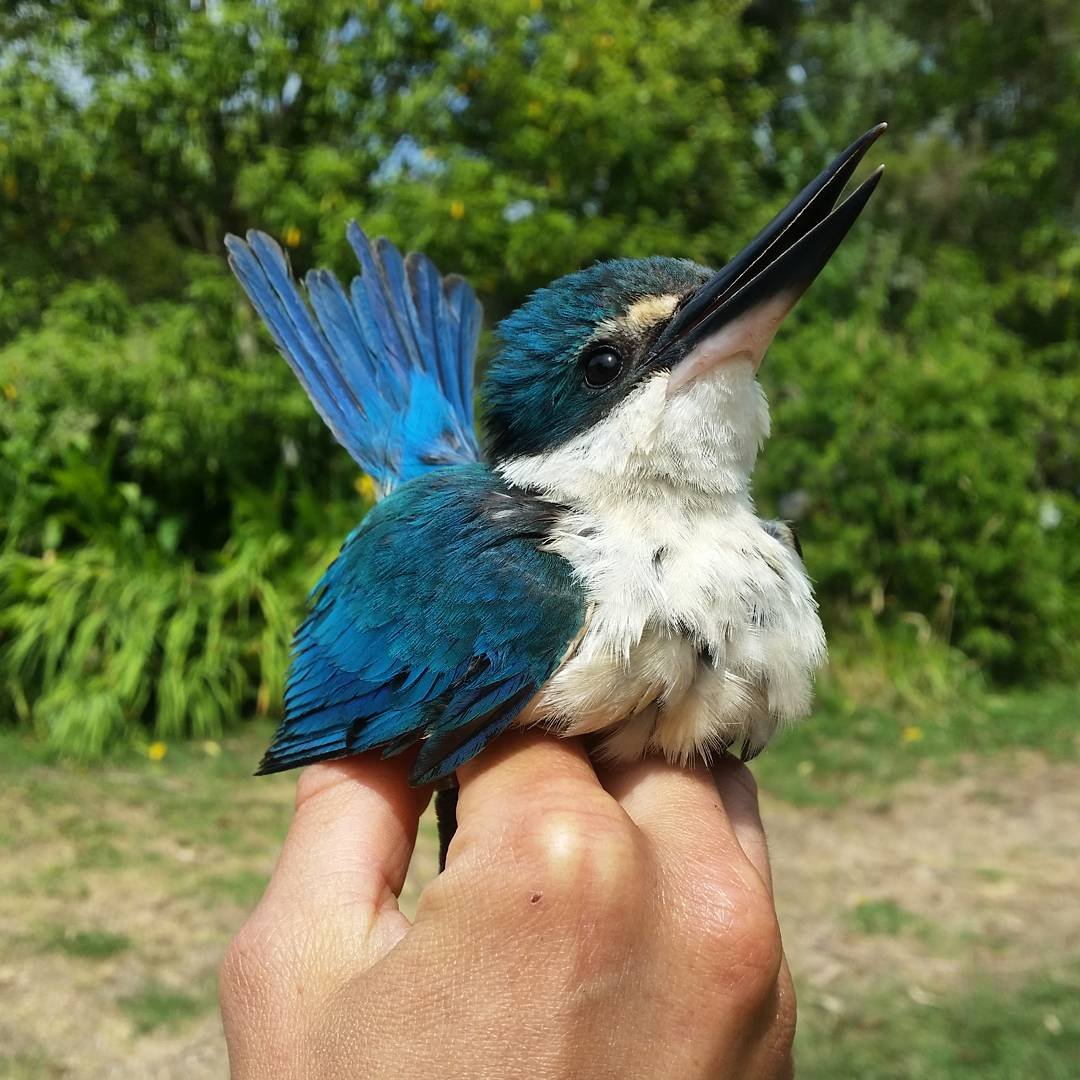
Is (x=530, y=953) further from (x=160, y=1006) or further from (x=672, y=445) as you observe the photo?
(x=160, y=1006)

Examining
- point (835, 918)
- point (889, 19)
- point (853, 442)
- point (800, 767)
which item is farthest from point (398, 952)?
point (889, 19)

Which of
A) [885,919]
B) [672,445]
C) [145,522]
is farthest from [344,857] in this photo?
[145,522]

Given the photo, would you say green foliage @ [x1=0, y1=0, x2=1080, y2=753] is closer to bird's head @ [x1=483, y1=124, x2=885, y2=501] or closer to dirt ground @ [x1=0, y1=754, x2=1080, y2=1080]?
dirt ground @ [x1=0, y1=754, x2=1080, y2=1080]

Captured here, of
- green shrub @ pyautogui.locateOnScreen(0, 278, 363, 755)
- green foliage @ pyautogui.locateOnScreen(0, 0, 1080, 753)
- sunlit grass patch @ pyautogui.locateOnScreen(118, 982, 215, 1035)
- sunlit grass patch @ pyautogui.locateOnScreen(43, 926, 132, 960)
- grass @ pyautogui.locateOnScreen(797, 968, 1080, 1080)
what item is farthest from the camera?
green foliage @ pyautogui.locateOnScreen(0, 0, 1080, 753)

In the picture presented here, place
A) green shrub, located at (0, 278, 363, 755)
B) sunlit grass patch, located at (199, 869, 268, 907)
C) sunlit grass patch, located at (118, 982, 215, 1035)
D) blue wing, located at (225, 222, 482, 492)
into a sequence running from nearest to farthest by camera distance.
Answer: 1. blue wing, located at (225, 222, 482, 492)
2. sunlit grass patch, located at (118, 982, 215, 1035)
3. sunlit grass patch, located at (199, 869, 268, 907)
4. green shrub, located at (0, 278, 363, 755)

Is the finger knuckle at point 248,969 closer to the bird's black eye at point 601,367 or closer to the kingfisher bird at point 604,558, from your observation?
the kingfisher bird at point 604,558

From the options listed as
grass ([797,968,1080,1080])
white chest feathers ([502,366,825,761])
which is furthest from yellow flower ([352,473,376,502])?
white chest feathers ([502,366,825,761])

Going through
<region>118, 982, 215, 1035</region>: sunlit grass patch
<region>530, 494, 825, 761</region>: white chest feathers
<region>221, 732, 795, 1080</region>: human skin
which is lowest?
<region>118, 982, 215, 1035</region>: sunlit grass patch
